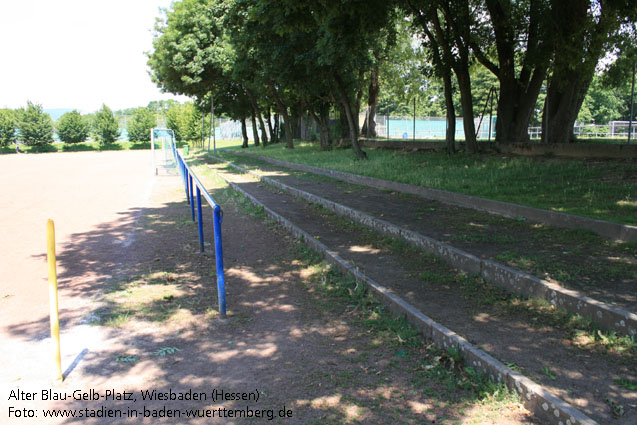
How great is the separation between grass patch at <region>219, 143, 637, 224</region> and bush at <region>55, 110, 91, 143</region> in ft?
213

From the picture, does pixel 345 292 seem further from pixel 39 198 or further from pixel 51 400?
pixel 39 198

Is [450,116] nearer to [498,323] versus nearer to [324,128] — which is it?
[324,128]

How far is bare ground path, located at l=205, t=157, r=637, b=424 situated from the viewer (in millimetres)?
3338

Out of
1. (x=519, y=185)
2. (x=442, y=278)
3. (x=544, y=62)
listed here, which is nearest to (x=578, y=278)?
(x=442, y=278)

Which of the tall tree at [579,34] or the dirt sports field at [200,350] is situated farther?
the tall tree at [579,34]

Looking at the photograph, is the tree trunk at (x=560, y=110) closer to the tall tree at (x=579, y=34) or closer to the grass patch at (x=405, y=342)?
the tall tree at (x=579, y=34)

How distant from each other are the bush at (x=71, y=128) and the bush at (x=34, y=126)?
4.45 feet

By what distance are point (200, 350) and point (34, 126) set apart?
74024 millimetres

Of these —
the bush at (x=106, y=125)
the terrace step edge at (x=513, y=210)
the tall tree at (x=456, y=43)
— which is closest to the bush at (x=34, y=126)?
the bush at (x=106, y=125)

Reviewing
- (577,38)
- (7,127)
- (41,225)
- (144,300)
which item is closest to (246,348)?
(144,300)

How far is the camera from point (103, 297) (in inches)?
227

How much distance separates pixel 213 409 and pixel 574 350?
9.11ft

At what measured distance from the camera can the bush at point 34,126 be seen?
6712cm

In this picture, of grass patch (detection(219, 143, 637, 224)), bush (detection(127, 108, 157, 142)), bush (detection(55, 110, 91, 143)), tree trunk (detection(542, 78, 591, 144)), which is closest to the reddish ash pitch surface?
grass patch (detection(219, 143, 637, 224))
